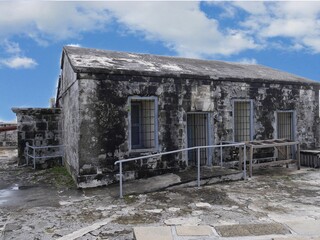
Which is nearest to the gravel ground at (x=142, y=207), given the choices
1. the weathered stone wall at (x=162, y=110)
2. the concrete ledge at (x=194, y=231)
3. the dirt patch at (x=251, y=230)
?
the dirt patch at (x=251, y=230)

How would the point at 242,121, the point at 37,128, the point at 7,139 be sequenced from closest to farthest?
the point at 242,121 → the point at 37,128 → the point at 7,139

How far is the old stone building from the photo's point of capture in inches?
333

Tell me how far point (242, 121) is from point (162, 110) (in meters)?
3.67

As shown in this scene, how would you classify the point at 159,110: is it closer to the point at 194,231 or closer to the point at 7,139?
the point at 194,231

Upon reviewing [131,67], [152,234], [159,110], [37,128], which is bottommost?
[152,234]

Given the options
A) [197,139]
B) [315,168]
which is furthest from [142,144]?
[315,168]

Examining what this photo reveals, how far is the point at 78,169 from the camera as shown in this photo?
827 cm

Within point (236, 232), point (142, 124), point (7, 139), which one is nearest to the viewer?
point (236, 232)

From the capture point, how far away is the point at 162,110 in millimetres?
9430

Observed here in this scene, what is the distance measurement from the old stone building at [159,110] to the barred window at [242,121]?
0.12 feet

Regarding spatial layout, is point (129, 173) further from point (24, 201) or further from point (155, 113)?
point (24, 201)

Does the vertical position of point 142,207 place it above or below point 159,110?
below

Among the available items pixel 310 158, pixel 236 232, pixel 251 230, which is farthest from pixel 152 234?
pixel 310 158

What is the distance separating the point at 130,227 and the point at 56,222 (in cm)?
143
